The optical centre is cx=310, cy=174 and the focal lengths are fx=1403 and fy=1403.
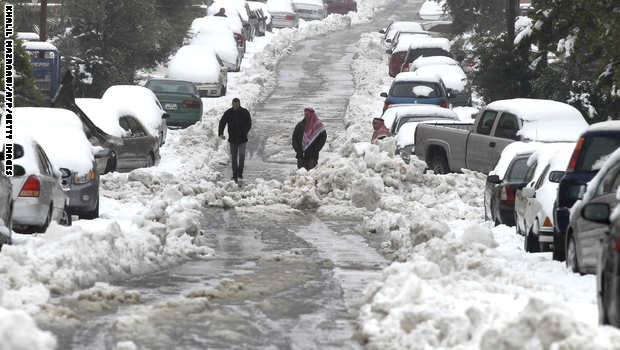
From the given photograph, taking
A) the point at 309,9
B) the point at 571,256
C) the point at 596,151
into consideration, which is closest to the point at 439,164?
the point at 596,151

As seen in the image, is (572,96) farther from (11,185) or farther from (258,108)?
(11,185)

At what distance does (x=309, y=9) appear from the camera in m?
80.6

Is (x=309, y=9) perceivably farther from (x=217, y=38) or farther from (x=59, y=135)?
(x=59, y=135)

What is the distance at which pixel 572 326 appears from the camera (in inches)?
309

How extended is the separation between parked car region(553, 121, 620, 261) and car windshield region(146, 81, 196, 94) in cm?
2363

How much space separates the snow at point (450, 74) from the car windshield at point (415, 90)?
20.8ft

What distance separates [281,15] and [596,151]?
61050mm

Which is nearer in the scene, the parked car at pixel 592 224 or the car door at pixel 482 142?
the parked car at pixel 592 224

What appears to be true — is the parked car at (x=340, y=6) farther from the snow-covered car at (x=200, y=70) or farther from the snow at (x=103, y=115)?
the snow at (x=103, y=115)

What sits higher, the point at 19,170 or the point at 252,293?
the point at 19,170

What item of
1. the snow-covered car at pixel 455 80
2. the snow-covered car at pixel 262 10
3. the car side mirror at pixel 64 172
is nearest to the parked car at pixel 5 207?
the car side mirror at pixel 64 172

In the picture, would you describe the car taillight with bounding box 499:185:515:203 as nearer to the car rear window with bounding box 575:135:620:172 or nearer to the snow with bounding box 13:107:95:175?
the car rear window with bounding box 575:135:620:172

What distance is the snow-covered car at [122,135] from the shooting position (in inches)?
1034

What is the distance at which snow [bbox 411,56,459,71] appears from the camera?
45750 mm
